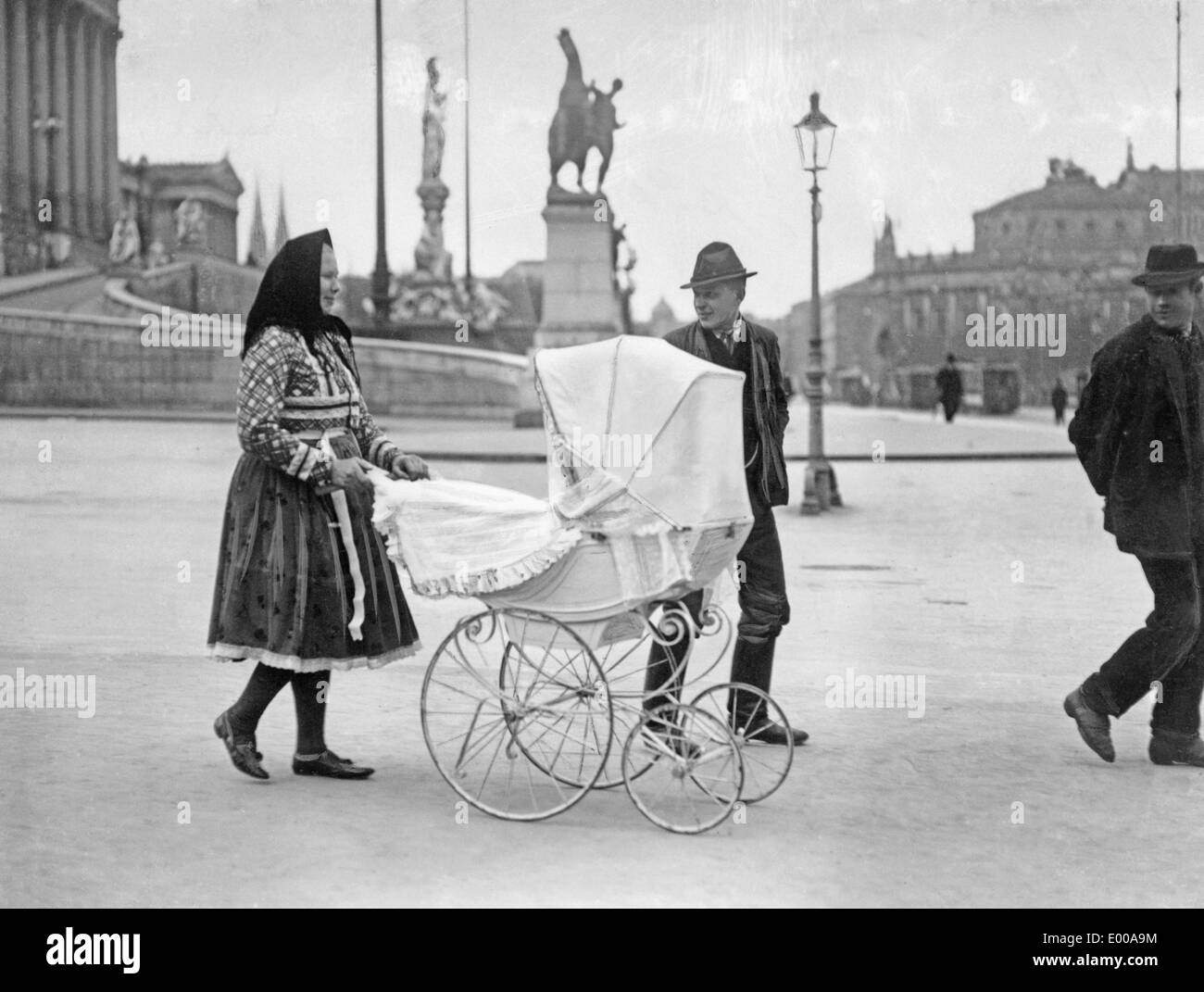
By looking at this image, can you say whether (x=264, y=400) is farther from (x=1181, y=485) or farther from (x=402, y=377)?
(x=402, y=377)

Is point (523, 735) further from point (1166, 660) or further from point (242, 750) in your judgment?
point (1166, 660)

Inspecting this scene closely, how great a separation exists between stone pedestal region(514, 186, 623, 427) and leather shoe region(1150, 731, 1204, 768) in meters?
21.2

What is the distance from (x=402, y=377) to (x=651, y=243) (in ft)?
36.7

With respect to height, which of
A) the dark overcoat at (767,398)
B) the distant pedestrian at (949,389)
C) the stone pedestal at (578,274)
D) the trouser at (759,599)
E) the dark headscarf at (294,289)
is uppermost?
the stone pedestal at (578,274)

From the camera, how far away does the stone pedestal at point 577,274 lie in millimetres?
26953

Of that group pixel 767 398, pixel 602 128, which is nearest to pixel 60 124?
pixel 602 128

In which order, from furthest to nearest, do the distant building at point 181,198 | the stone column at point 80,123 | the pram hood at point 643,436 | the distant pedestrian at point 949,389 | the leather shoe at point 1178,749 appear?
the stone column at point 80,123 → the distant pedestrian at point 949,389 → the distant building at point 181,198 → the leather shoe at point 1178,749 → the pram hood at point 643,436

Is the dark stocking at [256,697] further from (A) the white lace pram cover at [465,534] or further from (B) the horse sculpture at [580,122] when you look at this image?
(B) the horse sculpture at [580,122]

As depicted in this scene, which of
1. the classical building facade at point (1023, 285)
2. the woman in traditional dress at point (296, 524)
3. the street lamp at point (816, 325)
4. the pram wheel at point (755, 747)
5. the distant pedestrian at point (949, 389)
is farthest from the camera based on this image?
the classical building facade at point (1023, 285)

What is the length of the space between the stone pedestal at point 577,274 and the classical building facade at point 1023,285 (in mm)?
19311

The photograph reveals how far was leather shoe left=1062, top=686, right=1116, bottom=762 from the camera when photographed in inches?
238

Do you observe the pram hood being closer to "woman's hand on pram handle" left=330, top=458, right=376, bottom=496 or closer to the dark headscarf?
"woman's hand on pram handle" left=330, top=458, right=376, bottom=496

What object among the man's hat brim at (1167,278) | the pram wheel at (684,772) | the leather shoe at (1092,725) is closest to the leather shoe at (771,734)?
the pram wheel at (684,772)
